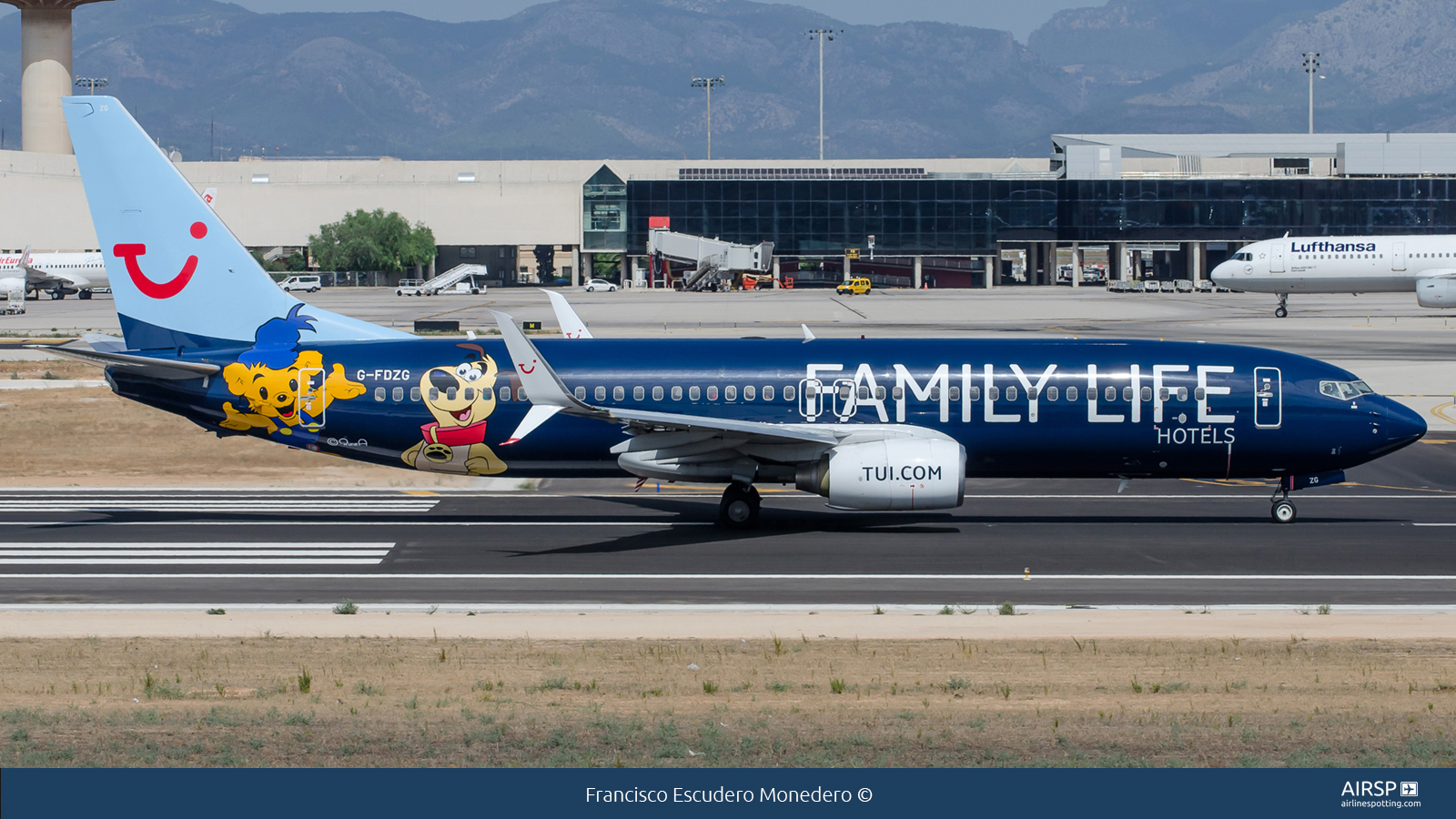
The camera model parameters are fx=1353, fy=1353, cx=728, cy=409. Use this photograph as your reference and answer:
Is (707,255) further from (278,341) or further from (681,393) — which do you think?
(681,393)

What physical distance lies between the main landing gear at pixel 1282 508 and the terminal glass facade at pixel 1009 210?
14244cm

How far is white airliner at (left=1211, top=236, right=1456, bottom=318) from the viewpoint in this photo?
326 ft

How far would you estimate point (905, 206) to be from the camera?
176 metres

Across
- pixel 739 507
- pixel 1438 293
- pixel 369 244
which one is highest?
pixel 369 244

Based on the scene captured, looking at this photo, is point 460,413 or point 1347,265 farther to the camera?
point 1347,265

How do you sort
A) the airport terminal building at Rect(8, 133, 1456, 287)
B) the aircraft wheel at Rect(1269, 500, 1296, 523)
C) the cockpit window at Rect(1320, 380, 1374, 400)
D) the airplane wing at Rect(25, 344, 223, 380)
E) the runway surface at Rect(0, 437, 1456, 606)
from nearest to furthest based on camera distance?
the runway surface at Rect(0, 437, 1456, 606)
the airplane wing at Rect(25, 344, 223, 380)
the cockpit window at Rect(1320, 380, 1374, 400)
the aircraft wheel at Rect(1269, 500, 1296, 523)
the airport terminal building at Rect(8, 133, 1456, 287)

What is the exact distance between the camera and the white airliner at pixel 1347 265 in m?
99.5

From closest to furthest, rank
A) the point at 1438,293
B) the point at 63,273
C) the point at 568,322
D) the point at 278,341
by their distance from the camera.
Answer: the point at 278,341 < the point at 568,322 < the point at 1438,293 < the point at 63,273

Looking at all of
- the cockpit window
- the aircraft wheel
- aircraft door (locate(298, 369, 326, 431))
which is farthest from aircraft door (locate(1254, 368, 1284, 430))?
aircraft door (locate(298, 369, 326, 431))

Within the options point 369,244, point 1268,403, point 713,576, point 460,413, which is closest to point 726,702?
point 713,576

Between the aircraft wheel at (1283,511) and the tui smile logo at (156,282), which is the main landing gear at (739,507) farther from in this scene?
the tui smile logo at (156,282)

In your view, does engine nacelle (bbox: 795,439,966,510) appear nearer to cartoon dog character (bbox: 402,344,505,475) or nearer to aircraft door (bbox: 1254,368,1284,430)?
aircraft door (bbox: 1254,368,1284,430)

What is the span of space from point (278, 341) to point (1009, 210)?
152 m

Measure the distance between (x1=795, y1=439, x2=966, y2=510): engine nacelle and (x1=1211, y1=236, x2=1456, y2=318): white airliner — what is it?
268 ft
